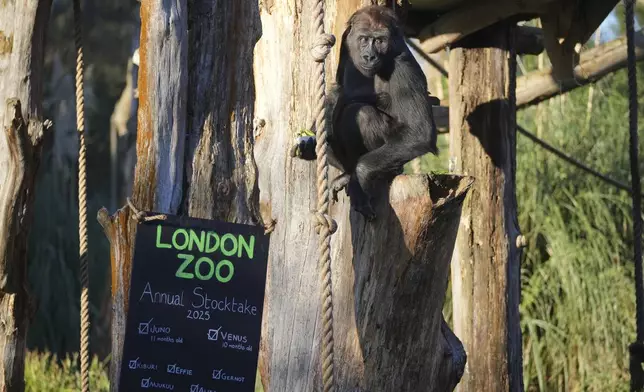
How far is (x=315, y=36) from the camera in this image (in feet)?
7.00

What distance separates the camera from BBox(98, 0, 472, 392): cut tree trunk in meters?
2.32

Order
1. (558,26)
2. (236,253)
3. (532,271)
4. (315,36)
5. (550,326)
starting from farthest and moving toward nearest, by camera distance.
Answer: (532,271) < (550,326) < (558,26) < (236,253) < (315,36)

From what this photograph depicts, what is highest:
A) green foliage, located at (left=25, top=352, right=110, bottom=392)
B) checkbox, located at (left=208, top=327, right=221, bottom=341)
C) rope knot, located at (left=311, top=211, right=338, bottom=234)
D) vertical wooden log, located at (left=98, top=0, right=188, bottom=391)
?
vertical wooden log, located at (left=98, top=0, right=188, bottom=391)

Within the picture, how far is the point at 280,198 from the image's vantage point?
7.67 ft

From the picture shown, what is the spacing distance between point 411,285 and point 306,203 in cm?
39

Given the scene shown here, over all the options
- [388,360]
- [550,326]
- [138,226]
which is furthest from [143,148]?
[550,326]

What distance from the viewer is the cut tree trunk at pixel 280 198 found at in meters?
2.32

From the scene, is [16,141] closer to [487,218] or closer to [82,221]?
[82,221]

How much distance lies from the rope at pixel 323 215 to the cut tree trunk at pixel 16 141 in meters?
1.47

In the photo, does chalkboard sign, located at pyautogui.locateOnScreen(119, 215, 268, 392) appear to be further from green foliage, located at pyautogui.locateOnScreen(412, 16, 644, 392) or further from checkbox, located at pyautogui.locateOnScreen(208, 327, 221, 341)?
green foliage, located at pyautogui.locateOnScreen(412, 16, 644, 392)

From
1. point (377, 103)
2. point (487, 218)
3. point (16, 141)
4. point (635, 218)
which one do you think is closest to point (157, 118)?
point (16, 141)

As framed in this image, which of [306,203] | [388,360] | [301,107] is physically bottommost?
[388,360]

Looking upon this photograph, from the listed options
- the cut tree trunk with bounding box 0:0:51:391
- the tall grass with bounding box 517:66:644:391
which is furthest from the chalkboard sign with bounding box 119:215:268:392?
the tall grass with bounding box 517:66:644:391

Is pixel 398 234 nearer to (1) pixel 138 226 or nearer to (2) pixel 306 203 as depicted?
(2) pixel 306 203
